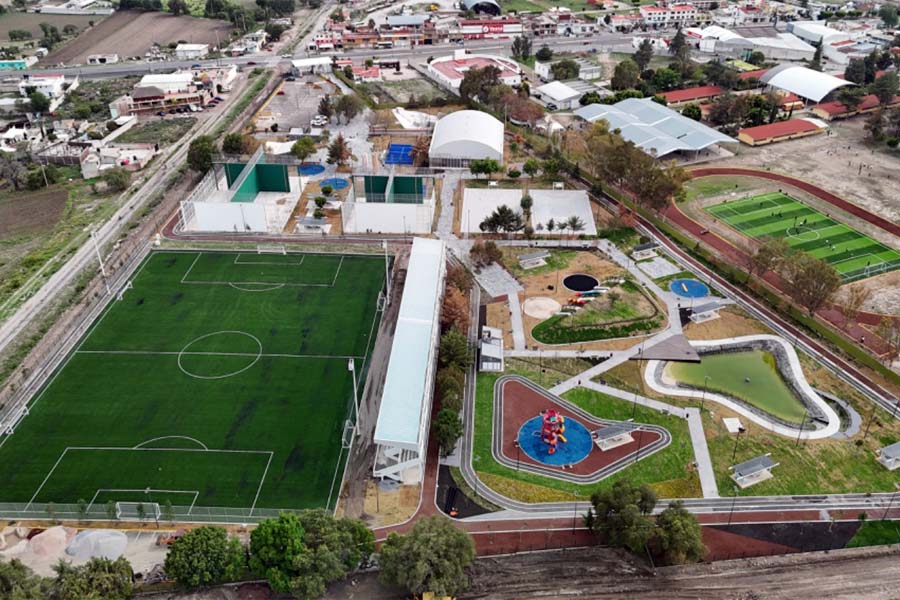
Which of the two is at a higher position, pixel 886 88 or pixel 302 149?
pixel 886 88

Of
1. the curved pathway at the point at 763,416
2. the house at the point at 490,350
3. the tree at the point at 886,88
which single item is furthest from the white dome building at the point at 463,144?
the tree at the point at 886,88

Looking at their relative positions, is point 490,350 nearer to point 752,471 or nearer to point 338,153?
point 752,471

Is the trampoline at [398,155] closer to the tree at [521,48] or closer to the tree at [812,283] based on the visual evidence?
the tree at [812,283]

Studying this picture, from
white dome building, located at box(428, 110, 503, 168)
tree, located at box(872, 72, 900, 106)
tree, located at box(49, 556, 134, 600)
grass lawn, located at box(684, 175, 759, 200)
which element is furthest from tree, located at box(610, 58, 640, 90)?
tree, located at box(49, 556, 134, 600)

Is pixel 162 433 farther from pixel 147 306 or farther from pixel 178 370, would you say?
pixel 147 306

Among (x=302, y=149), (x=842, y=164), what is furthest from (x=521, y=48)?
(x=842, y=164)

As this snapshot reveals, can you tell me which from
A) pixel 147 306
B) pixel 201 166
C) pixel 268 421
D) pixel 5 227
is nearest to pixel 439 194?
pixel 201 166
